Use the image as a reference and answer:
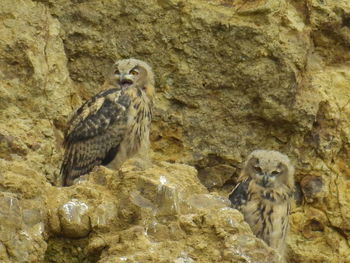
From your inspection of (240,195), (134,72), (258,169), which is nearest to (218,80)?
(134,72)

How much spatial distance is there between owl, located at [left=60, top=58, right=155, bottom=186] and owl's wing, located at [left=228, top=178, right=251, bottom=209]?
79 centimetres

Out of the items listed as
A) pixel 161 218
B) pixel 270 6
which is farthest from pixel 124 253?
pixel 270 6

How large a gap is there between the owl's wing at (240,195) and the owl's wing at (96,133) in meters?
0.96

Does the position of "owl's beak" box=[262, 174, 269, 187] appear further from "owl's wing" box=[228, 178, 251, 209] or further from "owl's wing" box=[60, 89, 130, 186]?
"owl's wing" box=[60, 89, 130, 186]

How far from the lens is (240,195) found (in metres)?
9.02

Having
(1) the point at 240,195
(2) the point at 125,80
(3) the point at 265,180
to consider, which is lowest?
(1) the point at 240,195


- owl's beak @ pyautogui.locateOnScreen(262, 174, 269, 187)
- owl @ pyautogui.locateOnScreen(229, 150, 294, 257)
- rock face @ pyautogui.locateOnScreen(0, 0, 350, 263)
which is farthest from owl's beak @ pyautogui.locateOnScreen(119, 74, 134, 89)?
owl's beak @ pyautogui.locateOnScreen(262, 174, 269, 187)

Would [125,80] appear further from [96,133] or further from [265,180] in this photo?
[265,180]

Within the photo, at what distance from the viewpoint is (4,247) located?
706 cm

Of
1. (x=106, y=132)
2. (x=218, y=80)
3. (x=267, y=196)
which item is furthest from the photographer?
(x=218, y=80)

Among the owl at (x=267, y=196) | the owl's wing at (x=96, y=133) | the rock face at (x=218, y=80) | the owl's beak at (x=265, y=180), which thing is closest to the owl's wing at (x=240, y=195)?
the owl at (x=267, y=196)

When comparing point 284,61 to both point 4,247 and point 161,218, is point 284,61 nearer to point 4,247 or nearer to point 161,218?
point 161,218

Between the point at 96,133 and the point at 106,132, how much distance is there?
0.08 meters

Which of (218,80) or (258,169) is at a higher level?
(218,80)
